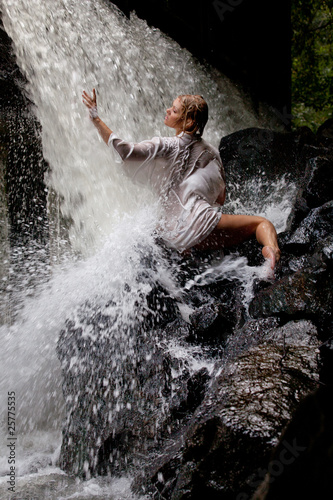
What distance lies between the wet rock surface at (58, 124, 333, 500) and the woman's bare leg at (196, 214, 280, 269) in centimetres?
26

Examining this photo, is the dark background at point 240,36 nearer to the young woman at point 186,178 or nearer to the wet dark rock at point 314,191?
the young woman at point 186,178

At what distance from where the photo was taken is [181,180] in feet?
13.0

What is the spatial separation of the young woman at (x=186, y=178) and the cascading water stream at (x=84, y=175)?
0.87 feet

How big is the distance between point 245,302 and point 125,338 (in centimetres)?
106

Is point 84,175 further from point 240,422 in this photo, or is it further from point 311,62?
point 311,62

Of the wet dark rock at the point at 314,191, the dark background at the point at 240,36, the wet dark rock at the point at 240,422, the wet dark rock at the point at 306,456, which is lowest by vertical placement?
the wet dark rock at the point at 240,422

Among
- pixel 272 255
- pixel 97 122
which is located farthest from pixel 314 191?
pixel 97 122

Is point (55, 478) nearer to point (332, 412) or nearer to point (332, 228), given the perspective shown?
point (332, 412)

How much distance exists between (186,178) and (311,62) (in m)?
9.63

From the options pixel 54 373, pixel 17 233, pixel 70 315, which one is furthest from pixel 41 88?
pixel 54 373

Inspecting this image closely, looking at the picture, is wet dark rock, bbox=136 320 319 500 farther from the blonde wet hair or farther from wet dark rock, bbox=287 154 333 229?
the blonde wet hair

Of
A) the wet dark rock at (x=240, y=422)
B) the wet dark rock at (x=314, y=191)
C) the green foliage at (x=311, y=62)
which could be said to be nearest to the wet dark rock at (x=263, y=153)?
the wet dark rock at (x=314, y=191)

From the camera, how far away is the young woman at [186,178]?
3770 millimetres

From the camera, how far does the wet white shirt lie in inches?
149
